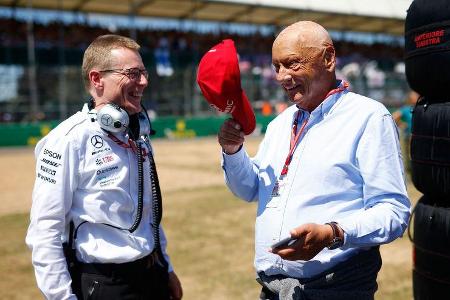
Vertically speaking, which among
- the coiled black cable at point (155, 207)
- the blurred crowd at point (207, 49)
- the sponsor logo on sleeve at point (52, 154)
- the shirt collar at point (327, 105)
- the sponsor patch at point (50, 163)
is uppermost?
the blurred crowd at point (207, 49)

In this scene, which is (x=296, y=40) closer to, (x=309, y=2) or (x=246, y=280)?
(x=246, y=280)

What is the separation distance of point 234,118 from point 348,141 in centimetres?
52

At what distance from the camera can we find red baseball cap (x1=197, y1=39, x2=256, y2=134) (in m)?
1.95

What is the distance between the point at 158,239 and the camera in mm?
2447

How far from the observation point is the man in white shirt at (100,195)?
6.82 feet

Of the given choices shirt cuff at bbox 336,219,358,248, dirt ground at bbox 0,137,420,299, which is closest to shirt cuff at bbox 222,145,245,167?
shirt cuff at bbox 336,219,358,248

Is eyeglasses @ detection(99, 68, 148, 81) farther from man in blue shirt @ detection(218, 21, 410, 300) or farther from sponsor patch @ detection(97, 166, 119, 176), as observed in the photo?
man in blue shirt @ detection(218, 21, 410, 300)

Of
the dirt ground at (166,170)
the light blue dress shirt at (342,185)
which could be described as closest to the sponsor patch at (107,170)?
the light blue dress shirt at (342,185)

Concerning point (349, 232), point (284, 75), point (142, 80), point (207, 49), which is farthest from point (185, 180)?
point (207, 49)

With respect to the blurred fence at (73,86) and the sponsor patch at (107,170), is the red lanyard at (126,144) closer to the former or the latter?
the sponsor patch at (107,170)

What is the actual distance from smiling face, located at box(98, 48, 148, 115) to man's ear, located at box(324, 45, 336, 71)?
2.98ft

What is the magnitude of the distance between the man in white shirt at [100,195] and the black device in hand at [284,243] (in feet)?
2.76

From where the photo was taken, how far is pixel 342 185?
6.23 ft

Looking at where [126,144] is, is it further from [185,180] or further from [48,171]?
Answer: [185,180]
